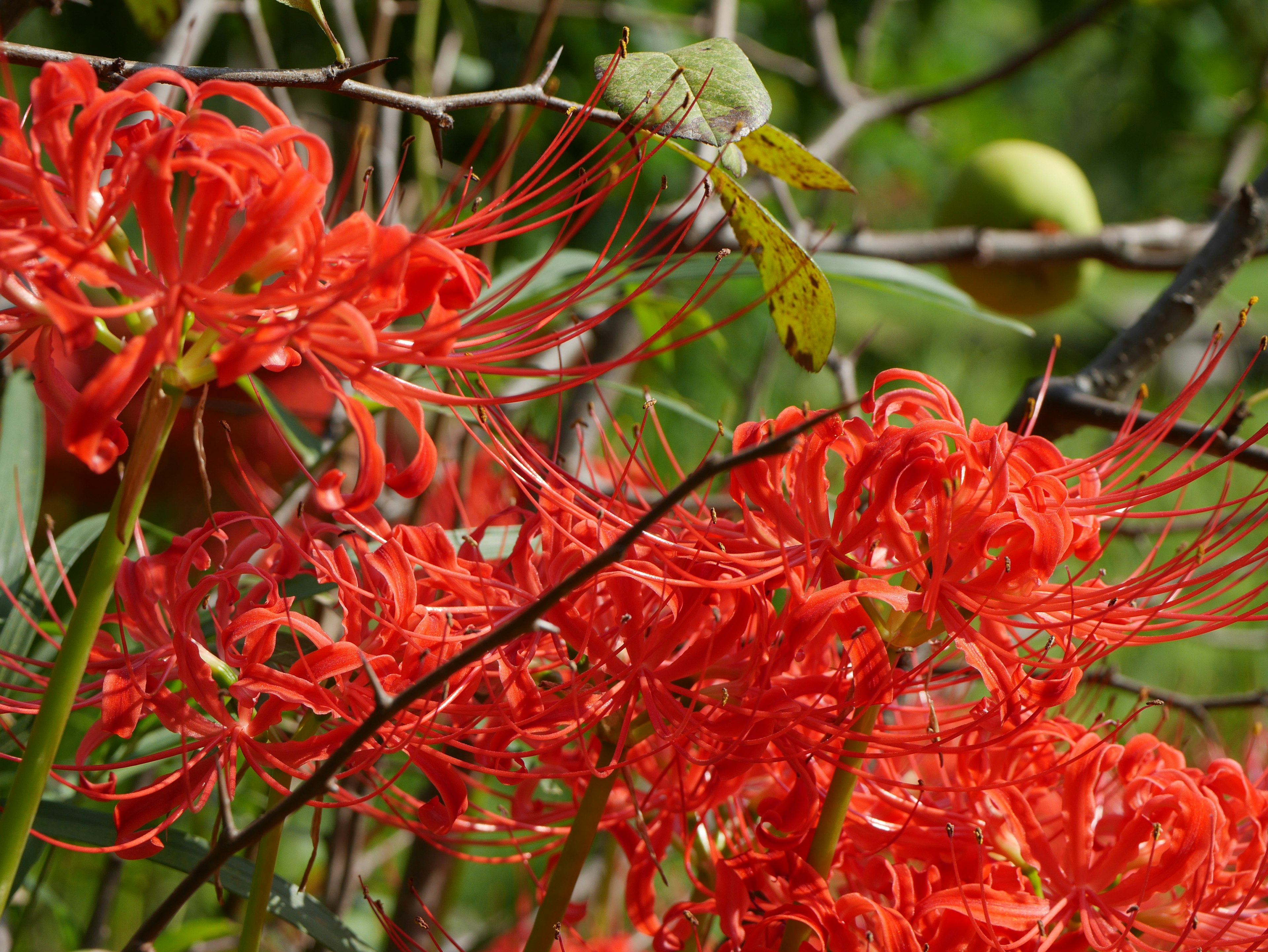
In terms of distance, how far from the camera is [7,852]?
1.25 ft

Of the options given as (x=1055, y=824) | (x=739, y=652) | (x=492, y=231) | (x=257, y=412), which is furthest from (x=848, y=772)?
(x=257, y=412)

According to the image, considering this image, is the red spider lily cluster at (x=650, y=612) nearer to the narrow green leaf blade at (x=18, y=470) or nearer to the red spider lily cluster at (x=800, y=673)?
the red spider lily cluster at (x=800, y=673)

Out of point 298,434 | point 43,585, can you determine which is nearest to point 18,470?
point 43,585

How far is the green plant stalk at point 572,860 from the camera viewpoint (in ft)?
1.66

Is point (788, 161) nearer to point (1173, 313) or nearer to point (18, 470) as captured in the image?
point (1173, 313)

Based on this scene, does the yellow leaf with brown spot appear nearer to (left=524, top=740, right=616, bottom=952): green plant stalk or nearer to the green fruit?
(left=524, top=740, right=616, bottom=952): green plant stalk

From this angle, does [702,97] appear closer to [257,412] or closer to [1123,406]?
[1123,406]

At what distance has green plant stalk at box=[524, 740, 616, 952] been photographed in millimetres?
507

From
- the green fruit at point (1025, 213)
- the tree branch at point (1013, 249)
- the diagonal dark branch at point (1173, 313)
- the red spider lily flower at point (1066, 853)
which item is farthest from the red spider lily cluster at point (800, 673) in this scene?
the green fruit at point (1025, 213)

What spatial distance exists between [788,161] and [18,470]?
20.8 inches

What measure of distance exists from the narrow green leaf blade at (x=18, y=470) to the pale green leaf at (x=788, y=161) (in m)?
0.50

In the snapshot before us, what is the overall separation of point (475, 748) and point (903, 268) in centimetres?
59

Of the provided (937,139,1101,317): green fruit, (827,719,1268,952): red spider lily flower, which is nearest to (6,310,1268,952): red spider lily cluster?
(827,719,1268,952): red spider lily flower

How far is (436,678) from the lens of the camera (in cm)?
34
